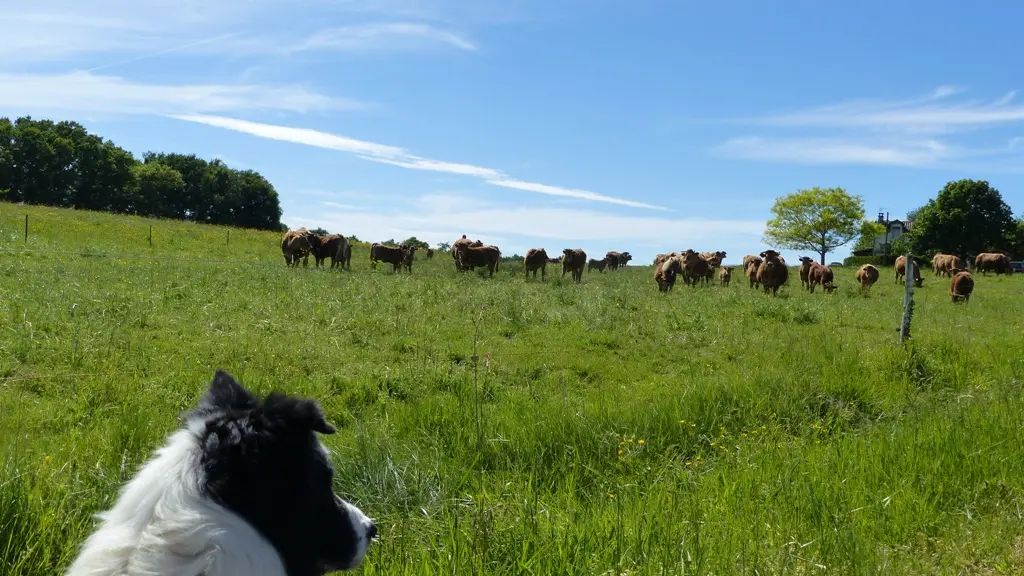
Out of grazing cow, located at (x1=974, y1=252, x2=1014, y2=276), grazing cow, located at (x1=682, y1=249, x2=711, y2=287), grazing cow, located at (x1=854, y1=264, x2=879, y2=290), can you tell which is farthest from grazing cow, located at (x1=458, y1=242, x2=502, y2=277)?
grazing cow, located at (x1=974, y1=252, x2=1014, y2=276)

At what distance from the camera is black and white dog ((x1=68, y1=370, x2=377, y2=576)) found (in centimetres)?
Answer: 182

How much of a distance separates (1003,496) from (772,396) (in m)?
2.70

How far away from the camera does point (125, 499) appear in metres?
1.92

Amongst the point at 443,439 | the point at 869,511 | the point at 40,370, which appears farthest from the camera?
the point at 40,370

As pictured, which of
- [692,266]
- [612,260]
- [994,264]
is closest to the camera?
[692,266]

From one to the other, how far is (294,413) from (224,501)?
30 centimetres

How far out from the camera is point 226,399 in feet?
6.98

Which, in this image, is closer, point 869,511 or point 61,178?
point 869,511

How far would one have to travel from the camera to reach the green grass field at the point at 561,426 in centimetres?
373

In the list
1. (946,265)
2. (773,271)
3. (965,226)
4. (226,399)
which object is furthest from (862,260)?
(226,399)

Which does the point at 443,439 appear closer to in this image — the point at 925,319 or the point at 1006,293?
the point at 925,319

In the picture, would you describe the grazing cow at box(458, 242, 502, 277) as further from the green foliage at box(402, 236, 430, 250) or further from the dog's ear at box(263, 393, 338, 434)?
the dog's ear at box(263, 393, 338, 434)

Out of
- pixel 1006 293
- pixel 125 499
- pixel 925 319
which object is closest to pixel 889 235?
pixel 1006 293

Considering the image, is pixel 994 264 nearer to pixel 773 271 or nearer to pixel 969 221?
pixel 969 221
